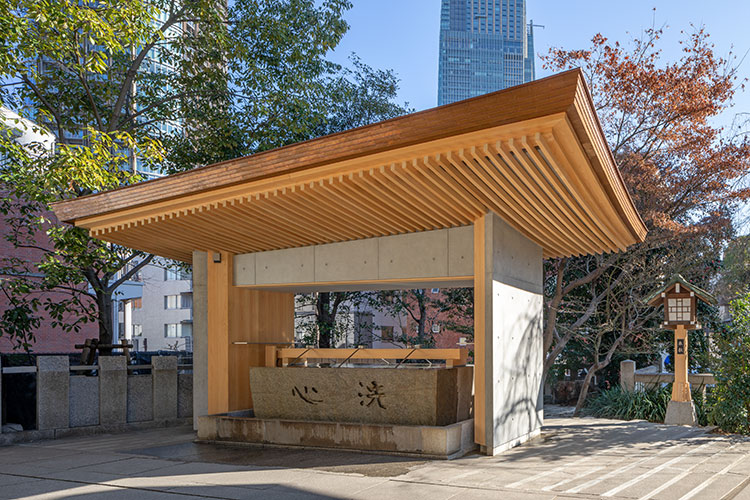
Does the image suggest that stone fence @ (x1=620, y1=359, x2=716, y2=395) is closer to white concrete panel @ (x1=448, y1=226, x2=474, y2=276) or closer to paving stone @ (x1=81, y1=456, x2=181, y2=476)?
white concrete panel @ (x1=448, y1=226, x2=474, y2=276)

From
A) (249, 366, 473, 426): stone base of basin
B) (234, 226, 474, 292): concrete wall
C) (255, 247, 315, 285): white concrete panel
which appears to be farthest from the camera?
(255, 247, 315, 285): white concrete panel

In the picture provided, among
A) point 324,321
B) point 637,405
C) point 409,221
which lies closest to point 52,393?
point 409,221

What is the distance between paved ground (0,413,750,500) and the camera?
6.38 m

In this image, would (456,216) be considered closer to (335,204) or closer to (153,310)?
(335,204)

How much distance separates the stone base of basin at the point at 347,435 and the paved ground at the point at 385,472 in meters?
0.24

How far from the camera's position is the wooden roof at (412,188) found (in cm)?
616

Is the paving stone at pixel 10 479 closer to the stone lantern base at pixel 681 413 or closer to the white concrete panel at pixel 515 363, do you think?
the white concrete panel at pixel 515 363

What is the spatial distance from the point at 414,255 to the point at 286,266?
235cm

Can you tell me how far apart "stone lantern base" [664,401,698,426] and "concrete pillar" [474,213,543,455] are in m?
3.08

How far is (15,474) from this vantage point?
25.5 ft

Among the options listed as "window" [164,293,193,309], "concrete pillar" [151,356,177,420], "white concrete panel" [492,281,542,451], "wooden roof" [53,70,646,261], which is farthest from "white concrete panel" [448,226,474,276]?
"window" [164,293,193,309]

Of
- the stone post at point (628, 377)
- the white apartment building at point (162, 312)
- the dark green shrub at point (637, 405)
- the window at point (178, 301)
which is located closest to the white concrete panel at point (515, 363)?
the dark green shrub at point (637, 405)

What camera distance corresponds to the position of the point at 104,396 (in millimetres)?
11680

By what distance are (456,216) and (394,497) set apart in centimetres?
372
